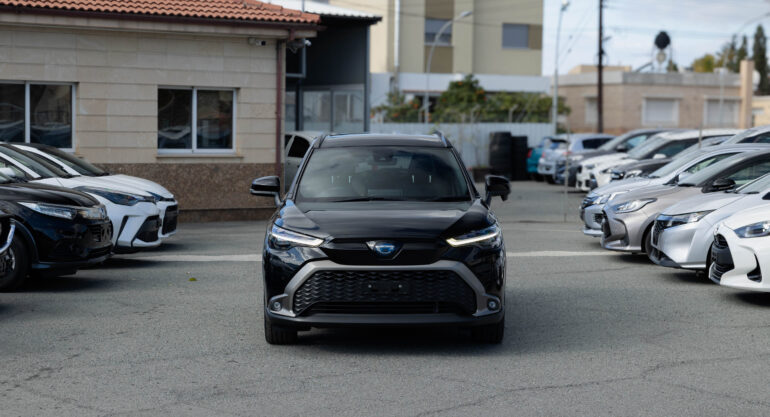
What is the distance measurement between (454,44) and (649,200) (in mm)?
41587

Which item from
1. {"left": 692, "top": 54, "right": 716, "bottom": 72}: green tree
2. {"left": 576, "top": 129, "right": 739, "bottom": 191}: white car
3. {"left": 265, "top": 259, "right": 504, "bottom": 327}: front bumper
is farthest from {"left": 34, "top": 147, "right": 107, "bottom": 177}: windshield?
{"left": 692, "top": 54, "right": 716, "bottom": 72}: green tree

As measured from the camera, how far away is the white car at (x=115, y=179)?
540 inches

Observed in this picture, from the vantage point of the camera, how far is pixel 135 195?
1319cm

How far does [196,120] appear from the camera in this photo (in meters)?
20.0

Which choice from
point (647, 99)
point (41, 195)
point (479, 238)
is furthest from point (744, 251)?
point (647, 99)

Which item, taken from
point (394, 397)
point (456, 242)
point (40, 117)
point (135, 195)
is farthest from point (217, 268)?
point (40, 117)

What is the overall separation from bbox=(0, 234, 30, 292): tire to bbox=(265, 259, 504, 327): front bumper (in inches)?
160

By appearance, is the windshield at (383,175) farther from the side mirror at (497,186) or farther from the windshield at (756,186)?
the windshield at (756,186)

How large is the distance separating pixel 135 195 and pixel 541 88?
43.1 metres

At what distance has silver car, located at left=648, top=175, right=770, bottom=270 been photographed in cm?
1077

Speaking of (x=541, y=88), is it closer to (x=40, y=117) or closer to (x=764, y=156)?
(x=40, y=117)

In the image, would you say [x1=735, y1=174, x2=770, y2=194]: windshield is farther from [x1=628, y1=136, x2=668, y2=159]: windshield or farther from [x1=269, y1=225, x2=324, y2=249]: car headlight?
[x1=628, y1=136, x2=668, y2=159]: windshield

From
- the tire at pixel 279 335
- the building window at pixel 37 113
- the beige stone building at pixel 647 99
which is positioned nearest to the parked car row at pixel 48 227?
the tire at pixel 279 335

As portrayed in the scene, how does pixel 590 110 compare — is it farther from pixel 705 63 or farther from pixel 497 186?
pixel 497 186
